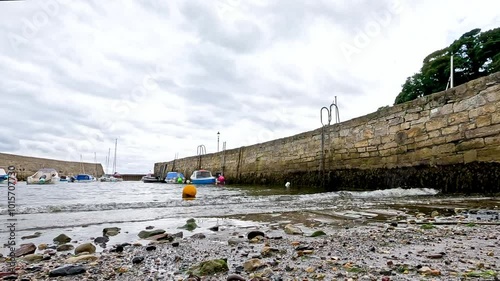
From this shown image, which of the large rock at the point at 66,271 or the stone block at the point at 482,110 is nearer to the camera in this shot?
the large rock at the point at 66,271

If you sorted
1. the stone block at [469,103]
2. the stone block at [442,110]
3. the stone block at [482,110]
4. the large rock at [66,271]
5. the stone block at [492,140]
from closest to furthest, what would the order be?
the large rock at [66,271], the stone block at [492,140], the stone block at [482,110], the stone block at [469,103], the stone block at [442,110]

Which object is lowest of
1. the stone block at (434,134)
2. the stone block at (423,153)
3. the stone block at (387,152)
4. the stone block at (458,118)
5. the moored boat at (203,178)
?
the moored boat at (203,178)

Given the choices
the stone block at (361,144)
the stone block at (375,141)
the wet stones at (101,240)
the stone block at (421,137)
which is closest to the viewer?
the wet stones at (101,240)

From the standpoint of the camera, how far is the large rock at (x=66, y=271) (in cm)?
226

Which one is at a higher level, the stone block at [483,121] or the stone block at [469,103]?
the stone block at [469,103]

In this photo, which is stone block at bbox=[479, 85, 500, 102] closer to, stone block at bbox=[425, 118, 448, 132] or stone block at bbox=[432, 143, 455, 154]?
stone block at bbox=[425, 118, 448, 132]

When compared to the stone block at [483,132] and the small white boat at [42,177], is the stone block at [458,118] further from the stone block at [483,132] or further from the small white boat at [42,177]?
the small white boat at [42,177]

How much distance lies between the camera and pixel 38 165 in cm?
6138

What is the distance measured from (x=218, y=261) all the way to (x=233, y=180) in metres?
25.9

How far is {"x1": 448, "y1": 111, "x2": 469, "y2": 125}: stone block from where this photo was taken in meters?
8.90

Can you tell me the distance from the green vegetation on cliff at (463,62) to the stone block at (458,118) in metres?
26.4

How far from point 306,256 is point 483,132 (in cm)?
840

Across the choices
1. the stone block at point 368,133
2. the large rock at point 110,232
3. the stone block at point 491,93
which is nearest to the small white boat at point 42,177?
the stone block at point 368,133

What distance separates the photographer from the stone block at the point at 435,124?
31.4ft
